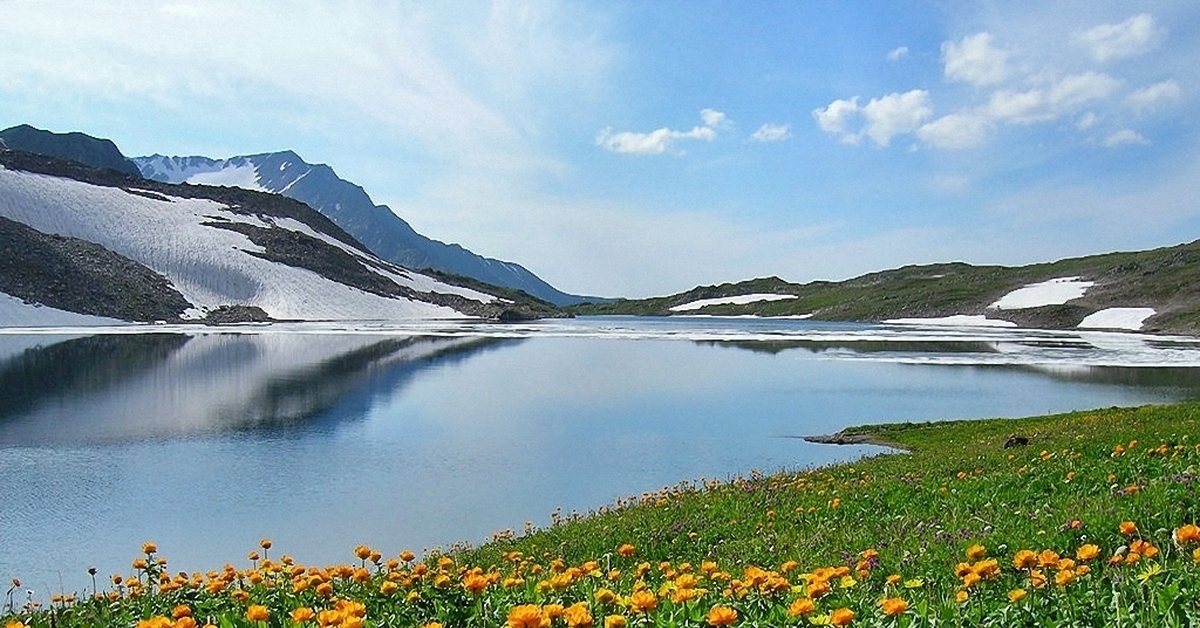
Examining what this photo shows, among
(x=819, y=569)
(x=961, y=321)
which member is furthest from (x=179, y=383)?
(x=961, y=321)

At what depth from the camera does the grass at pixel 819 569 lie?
4.43 metres

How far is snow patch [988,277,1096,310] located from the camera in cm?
16712

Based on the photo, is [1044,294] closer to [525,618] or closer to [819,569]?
[819,569]

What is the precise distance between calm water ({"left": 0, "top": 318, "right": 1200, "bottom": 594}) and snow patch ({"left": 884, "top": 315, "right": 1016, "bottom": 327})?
85.1 meters

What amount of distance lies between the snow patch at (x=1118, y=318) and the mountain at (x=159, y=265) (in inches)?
4481

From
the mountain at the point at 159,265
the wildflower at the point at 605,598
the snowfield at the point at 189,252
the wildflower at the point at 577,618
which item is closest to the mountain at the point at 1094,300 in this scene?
the mountain at the point at 159,265

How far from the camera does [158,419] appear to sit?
3703 centimetres

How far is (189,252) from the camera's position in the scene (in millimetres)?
171500

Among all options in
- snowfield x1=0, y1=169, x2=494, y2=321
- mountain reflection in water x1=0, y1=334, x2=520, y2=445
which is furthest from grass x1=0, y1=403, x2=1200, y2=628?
snowfield x1=0, y1=169, x2=494, y2=321

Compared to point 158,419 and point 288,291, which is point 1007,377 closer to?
point 158,419

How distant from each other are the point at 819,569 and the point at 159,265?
181 meters

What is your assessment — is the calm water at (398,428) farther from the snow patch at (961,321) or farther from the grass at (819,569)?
the snow patch at (961,321)

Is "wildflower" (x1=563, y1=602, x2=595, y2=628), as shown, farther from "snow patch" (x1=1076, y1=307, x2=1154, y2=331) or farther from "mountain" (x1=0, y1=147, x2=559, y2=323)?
"snow patch" (x1=1076, y1=307, x2=1154, y2=331)

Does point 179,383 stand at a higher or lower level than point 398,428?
higher
